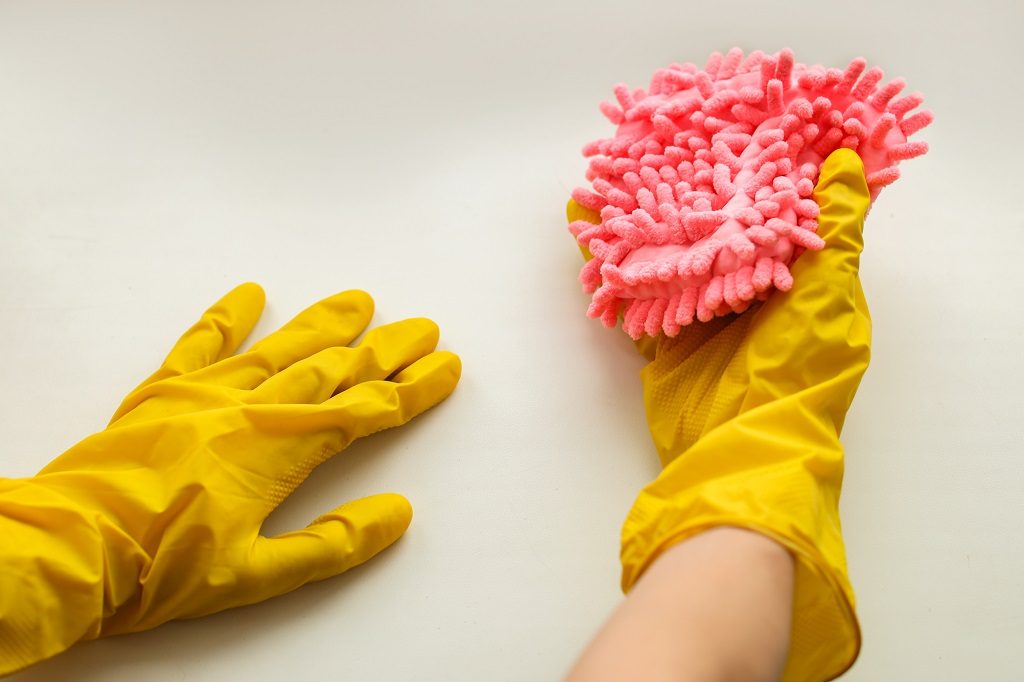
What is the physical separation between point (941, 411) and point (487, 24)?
2.19 ft

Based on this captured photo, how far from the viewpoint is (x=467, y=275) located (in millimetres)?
947

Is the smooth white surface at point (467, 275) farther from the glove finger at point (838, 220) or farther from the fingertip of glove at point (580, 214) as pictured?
the glove finger at point (838, 220)

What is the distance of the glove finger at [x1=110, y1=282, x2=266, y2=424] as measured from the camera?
814mm

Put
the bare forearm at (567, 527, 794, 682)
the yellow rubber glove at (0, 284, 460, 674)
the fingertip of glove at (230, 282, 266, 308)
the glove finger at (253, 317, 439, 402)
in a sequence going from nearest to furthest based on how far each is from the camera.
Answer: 1. the bare forearm at (567, 527, 794, 682)
2. the yellow rubber glove at (0, 284, 460, 674)
3. the glove finger at (253, 317, 439, 402)
4. the fingertip of glove at (230, 282, 266, 308)

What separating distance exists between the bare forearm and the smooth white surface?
0.65 ft

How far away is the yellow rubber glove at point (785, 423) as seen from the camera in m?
0.57

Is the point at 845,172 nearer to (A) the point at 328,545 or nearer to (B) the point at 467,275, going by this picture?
(B) the point at 467,275

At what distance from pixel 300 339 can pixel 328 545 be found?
8.3 inches

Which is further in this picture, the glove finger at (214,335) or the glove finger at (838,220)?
the glove finger at (214,335)

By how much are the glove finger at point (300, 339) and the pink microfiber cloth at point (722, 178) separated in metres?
0.23

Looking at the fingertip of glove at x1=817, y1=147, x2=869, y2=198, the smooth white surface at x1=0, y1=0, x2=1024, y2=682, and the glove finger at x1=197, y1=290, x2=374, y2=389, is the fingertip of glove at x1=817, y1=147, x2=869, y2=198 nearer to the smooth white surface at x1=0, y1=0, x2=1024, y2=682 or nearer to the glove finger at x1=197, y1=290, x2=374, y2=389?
the smooth white surface at x1=0, y1=0, x2=1024, y2=682

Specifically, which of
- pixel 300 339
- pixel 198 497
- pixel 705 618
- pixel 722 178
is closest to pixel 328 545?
pixel 198 497

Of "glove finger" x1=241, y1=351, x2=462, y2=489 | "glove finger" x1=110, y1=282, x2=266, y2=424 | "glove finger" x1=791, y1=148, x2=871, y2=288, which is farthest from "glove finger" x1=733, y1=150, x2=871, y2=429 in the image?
"glove finger" x1=110, y1=282, x2=266, y2=424

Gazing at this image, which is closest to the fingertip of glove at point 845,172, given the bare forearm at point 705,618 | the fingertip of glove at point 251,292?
the bare forearm at point 705,618
